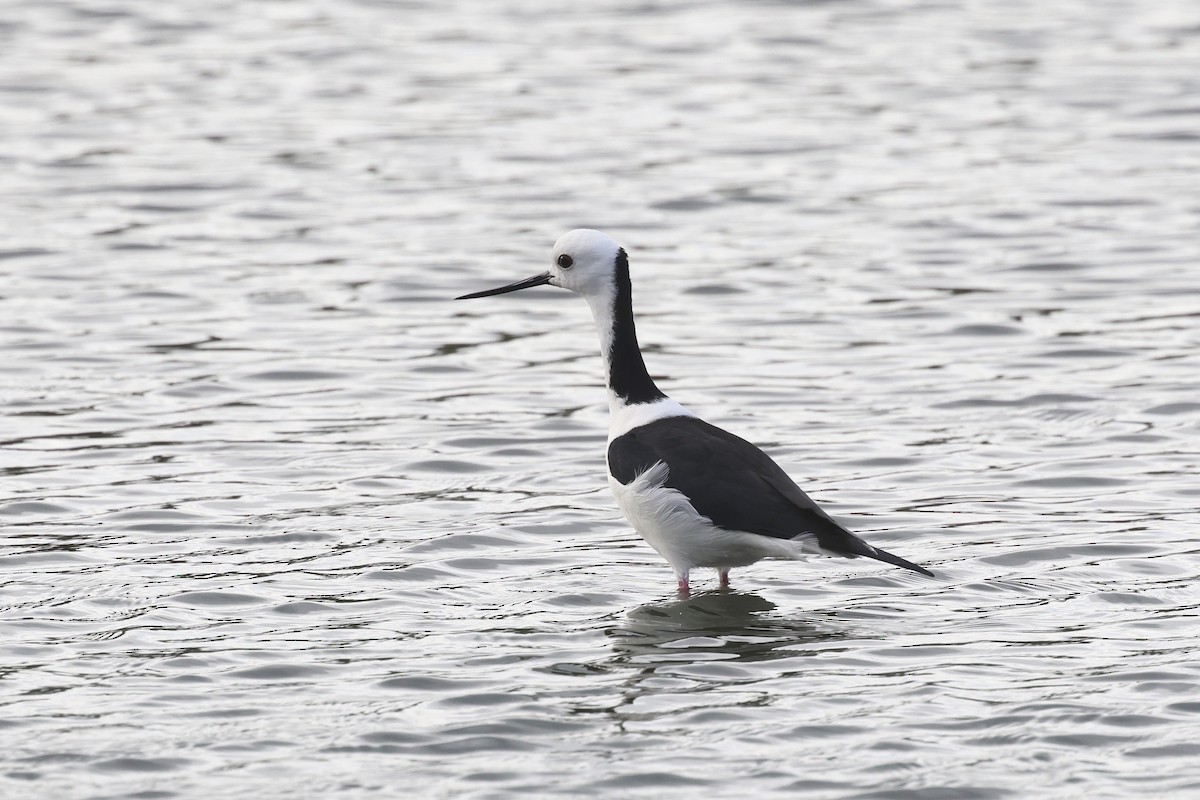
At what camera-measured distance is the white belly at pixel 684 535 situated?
961cm

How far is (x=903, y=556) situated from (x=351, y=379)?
5193 mm

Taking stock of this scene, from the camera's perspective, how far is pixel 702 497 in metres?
9.65

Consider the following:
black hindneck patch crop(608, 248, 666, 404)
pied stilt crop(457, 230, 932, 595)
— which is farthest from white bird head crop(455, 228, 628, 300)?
pied stilt crop(457, 230, 932, 595)

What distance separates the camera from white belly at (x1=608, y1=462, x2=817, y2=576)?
31.5 feet

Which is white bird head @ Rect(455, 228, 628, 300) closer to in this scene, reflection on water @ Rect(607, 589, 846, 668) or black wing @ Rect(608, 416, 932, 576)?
black wing @ Rect(608, 416, 932, 576)

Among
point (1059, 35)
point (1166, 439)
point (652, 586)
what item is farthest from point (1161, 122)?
point (652, 586)

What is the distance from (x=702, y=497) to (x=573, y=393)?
457 cm

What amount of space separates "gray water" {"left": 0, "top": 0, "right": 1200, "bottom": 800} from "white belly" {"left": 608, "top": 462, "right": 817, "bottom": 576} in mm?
304

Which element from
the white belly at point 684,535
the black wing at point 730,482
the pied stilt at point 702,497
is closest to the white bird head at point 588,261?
the pied stilt at point 702,497

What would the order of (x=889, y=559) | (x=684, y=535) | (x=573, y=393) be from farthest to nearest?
(x=573, y=393) < (x=684, y=535) < (x=889, y=559)

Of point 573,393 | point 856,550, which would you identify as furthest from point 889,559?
point 573,393

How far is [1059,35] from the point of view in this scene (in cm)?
2647

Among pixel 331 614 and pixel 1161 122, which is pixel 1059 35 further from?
pixel 331 614

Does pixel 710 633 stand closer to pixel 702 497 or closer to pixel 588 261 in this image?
pixel 702 497
